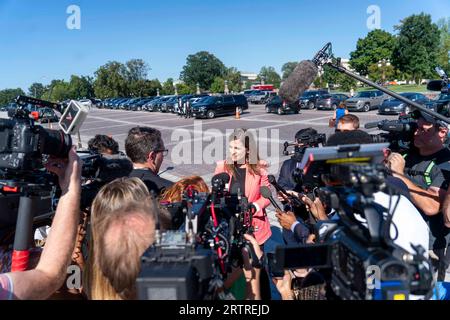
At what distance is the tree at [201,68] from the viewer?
9262 centimetres

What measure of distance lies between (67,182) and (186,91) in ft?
216

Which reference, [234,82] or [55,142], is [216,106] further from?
[234,82]

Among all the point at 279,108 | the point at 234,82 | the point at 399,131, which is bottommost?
the point at 399,131

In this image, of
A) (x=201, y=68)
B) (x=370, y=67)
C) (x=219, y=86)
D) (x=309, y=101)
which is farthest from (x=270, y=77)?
(x=309, y=101)

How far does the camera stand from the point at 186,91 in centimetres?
6612

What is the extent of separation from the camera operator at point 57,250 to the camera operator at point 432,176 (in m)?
2.34

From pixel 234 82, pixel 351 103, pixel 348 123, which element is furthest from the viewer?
pixel 234 82

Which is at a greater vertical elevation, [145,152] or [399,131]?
[399,131]

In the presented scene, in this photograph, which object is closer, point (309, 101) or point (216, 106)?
point (216, 106)

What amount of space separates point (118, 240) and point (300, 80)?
164 centimetres

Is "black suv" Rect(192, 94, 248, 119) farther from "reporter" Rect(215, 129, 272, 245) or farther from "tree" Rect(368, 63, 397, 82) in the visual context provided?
"tree" Rect(368, 63, 397, 82)

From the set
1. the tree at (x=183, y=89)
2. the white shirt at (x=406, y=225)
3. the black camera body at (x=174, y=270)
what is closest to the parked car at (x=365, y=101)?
the white shirt at (x=406, y=225)

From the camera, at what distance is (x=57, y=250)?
1701 mm

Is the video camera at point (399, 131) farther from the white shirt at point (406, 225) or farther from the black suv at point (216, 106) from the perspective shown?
the black suv at point (216, 106)
